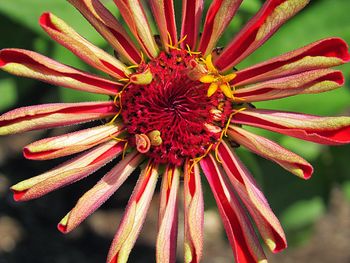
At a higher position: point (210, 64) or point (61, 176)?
point (210, 64)

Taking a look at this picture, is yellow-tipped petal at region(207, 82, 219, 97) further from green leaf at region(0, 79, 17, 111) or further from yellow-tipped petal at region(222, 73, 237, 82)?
green leaf at region(0, 79, 17, 111)

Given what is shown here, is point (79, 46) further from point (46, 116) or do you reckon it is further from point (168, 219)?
point (168, 219)

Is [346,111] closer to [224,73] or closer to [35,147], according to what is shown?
[224,73]

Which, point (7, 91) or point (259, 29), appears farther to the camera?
point (7, 91)

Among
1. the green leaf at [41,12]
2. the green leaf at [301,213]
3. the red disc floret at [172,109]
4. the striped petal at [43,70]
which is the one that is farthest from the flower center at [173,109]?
the green leaf at [301,213]

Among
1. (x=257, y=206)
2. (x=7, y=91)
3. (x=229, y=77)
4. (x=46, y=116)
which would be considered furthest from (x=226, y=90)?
(x=7, y=91)

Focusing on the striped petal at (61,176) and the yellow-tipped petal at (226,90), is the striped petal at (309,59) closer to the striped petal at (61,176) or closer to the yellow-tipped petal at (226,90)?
the yellow-tipped petal at (226,90)

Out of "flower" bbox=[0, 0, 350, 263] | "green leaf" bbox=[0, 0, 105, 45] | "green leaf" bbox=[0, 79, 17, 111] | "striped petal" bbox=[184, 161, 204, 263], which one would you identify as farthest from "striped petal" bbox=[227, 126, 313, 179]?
"green leaf" bbox=[0, 79, 17, 111]
